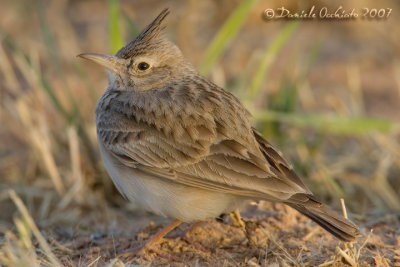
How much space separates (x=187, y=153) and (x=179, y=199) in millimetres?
325

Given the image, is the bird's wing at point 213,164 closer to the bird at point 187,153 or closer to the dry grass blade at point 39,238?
the bird at point 187,153

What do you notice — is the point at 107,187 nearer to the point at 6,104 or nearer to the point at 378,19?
the point at 6,104

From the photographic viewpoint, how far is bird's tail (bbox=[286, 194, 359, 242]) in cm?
398

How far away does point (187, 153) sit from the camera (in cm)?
447

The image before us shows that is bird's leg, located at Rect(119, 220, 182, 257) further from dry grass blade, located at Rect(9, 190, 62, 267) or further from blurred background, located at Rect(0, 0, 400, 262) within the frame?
blurred background, located at Rect(0, 0, 400, 262)

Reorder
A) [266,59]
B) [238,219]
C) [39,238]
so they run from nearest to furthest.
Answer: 1. [39,238]
2. [238,219]
3. [266,59]

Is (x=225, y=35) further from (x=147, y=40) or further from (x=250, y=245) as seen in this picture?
(x=250, y=245)

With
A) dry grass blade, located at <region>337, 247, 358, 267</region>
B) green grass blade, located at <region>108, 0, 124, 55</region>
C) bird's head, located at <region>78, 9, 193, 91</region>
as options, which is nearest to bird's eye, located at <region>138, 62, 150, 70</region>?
bird's head, located at <region>78, 9, 193, 91</region>

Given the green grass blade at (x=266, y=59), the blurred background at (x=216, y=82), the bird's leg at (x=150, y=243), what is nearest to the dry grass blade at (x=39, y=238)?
the blurred background at (x=216, y=82)

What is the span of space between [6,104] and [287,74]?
344 cm

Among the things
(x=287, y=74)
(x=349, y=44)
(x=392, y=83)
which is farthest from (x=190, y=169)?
(x=349, y=44)

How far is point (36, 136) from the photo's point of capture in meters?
6.41

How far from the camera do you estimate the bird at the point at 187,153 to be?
4.23m

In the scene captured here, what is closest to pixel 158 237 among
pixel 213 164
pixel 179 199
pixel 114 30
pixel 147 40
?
pixel 179 199
